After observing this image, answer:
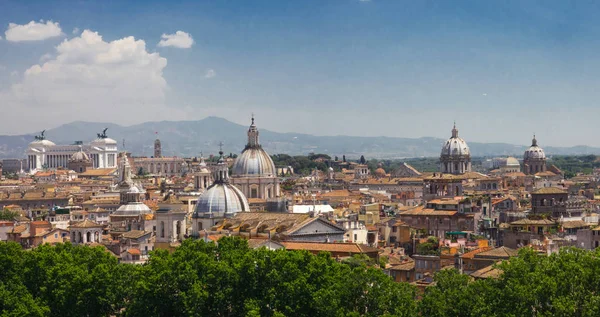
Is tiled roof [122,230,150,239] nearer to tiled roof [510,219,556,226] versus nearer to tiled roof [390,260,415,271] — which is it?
tiled roof [390,260,415,271]

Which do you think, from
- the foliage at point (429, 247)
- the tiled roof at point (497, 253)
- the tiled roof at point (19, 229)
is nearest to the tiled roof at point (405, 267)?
the tiled roof at point (497, 253)

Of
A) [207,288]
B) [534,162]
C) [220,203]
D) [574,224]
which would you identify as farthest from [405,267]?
[534,162]

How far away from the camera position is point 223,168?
8000 cm

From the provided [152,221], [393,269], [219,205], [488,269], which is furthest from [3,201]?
[488,269]

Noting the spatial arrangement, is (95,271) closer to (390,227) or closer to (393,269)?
(393,269)

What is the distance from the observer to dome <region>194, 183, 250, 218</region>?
246 ft

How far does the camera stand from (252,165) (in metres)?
99.6

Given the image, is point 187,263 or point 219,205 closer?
point 187,263

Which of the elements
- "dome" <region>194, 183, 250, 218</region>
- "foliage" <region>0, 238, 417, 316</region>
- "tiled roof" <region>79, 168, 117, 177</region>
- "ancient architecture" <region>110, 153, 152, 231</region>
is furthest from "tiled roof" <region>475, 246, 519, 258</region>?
"tiled roof" <region>79, 168, 117, 177</region>

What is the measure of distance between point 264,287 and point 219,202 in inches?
1270

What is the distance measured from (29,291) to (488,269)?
21.6 metres

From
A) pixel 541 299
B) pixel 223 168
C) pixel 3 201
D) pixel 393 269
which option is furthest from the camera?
pixel 3 201

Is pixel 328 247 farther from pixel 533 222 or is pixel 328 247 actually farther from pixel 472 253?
pixel 533 222

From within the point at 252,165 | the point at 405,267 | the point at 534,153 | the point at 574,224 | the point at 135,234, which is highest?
the point at 534,153
